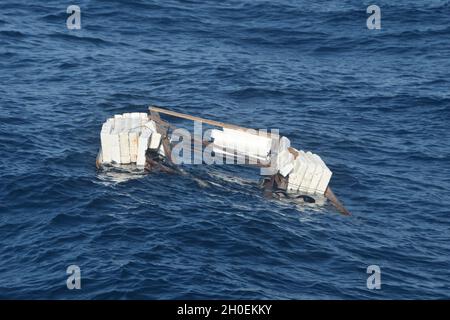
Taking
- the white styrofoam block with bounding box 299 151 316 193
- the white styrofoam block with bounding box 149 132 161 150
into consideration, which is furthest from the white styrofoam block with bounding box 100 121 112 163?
the white styrofoam block with bounding box 299 151 316 193

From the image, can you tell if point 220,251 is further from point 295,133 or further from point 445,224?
point 295,133

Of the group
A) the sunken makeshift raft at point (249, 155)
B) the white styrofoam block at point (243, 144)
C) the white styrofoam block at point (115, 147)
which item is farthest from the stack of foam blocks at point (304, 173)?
the white styrofoam block at point (115, 147)

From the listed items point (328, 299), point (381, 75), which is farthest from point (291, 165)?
point (381, 75)

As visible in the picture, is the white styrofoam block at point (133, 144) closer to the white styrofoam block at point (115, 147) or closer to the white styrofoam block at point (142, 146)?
the white styrofoam block at point (142, 146)

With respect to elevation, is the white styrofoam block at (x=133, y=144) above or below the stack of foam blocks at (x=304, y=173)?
above

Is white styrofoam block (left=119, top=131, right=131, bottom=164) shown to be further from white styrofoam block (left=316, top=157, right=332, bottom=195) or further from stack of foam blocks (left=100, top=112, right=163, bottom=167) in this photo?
white styrofoam block (left=316, top=157, right=332, bottom=195)

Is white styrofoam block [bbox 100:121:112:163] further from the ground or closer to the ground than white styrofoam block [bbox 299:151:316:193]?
further from the ground

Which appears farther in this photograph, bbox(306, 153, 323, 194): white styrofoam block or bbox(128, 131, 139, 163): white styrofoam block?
bbox(128, 131, 139, 163): white styrofoam block

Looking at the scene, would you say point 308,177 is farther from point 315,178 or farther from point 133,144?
point 133,144
